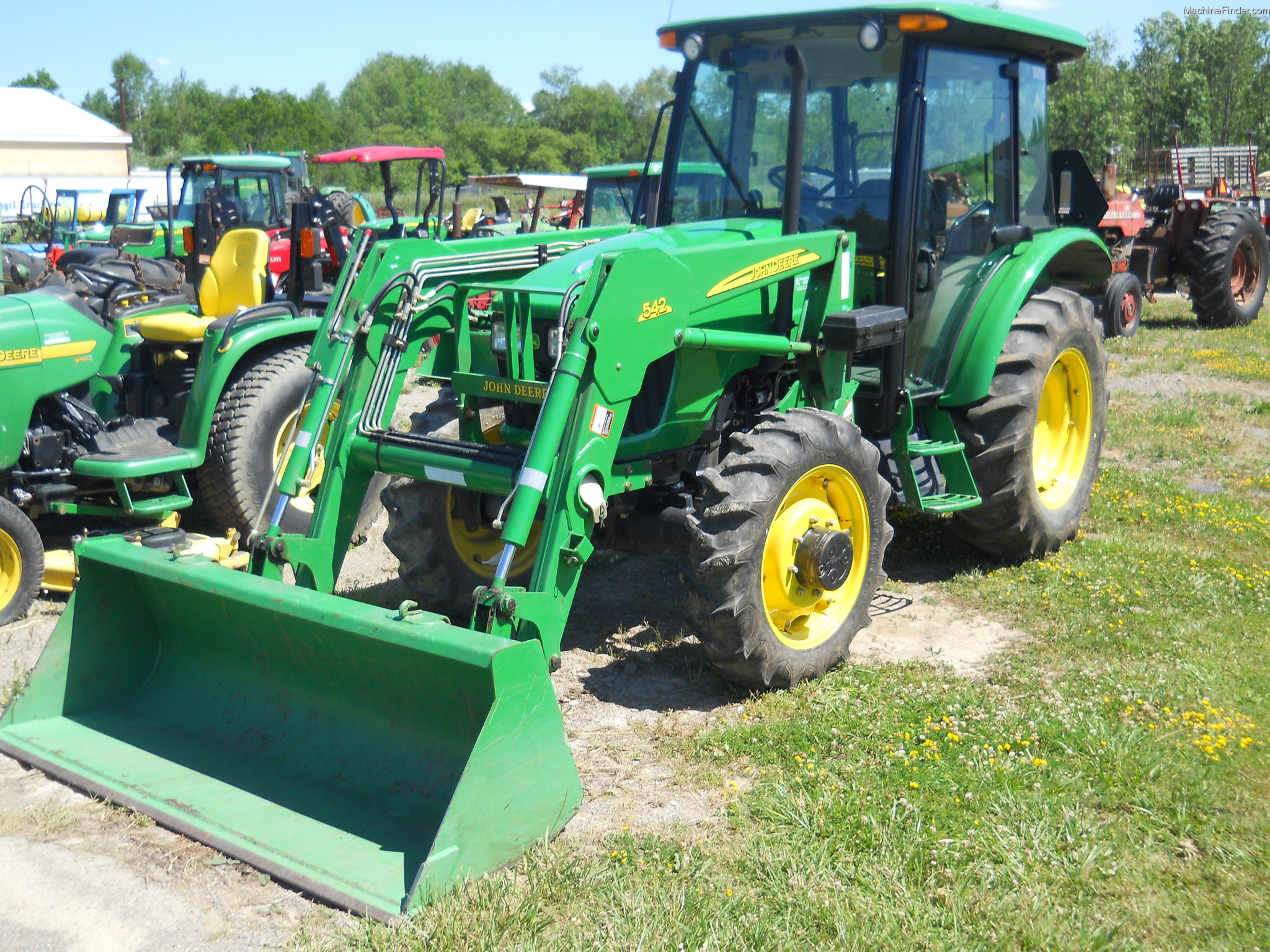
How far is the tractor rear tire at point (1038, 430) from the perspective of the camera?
17.7 feet

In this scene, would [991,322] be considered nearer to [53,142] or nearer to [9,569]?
[9,569]

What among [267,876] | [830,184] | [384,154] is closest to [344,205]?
[384,154]

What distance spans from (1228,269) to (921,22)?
10.6 metres

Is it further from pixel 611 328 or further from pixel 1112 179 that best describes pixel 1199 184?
pixel 611 328

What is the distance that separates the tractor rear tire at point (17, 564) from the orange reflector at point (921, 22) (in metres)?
4.36

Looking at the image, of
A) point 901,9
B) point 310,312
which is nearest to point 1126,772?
point 901,9

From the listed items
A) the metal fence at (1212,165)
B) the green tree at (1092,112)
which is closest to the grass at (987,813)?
the metal fence at (1212,165)

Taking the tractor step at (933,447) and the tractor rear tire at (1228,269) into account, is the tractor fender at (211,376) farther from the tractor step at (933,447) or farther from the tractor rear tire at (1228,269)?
Answer: the tractor rear tire at (1228,269)

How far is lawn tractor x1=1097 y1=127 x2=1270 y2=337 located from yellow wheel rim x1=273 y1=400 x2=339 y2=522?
984cm

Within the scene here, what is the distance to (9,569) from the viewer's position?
5.24 meters

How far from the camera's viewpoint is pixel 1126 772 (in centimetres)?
370

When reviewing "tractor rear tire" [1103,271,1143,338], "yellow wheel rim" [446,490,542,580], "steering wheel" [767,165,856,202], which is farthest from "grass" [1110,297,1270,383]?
"yellow wheel rim" [446,490,542,580]

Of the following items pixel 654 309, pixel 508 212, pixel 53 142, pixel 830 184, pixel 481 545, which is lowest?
pixel 481 545

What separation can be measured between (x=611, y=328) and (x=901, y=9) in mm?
1979
